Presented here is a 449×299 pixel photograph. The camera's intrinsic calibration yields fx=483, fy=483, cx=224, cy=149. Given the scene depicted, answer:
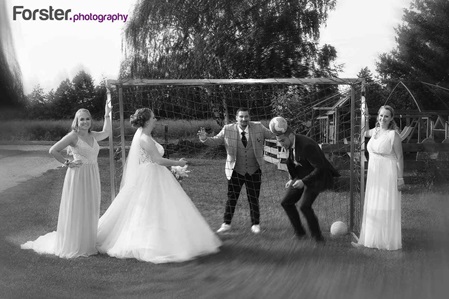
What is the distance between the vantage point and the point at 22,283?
1.17 metres

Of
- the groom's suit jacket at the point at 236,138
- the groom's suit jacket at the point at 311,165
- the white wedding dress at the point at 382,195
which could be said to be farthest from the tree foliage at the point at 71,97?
the groom's suit jacket at the point at 236,138

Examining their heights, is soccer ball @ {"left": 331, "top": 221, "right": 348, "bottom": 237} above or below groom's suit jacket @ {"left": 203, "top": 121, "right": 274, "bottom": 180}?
below

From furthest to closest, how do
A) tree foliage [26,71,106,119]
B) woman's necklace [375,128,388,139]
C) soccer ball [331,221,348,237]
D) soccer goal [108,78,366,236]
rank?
soccer ball [331,221,348,237]
woman's necklace [375,128,388,139]
soccer goal [108,78,366,236]
tree foliage [26,71,106,119]

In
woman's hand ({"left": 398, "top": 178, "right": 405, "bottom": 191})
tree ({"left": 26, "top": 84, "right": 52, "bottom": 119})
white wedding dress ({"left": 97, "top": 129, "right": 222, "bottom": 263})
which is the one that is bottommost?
white wedding dress ({"left": 97, "top": 129, "right": 222, "bottom": 263})

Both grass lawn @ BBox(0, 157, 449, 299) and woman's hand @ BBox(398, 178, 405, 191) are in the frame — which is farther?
woman's hand @ BBox(398, 178, 405, 191)

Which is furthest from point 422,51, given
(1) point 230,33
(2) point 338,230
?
(2) point 338,230

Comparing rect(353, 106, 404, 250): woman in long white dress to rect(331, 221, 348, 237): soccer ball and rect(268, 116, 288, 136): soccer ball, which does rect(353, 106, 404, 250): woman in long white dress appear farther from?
rect(268, 116, 288, 136): soccer ball

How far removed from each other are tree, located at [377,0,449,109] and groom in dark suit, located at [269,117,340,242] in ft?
4.14

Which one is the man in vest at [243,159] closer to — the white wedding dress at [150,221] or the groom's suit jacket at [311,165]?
the groom's suit jacket at [311,165]

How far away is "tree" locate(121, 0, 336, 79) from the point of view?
3.59 ft

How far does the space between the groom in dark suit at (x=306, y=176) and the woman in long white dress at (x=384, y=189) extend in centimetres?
18

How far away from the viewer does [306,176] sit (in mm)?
2240

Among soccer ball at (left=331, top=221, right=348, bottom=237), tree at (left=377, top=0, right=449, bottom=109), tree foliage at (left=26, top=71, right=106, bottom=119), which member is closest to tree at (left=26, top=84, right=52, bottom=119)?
tree foliage at (left=26, top=71, right=106, bottom=119)

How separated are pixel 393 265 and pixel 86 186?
4.24 feet
